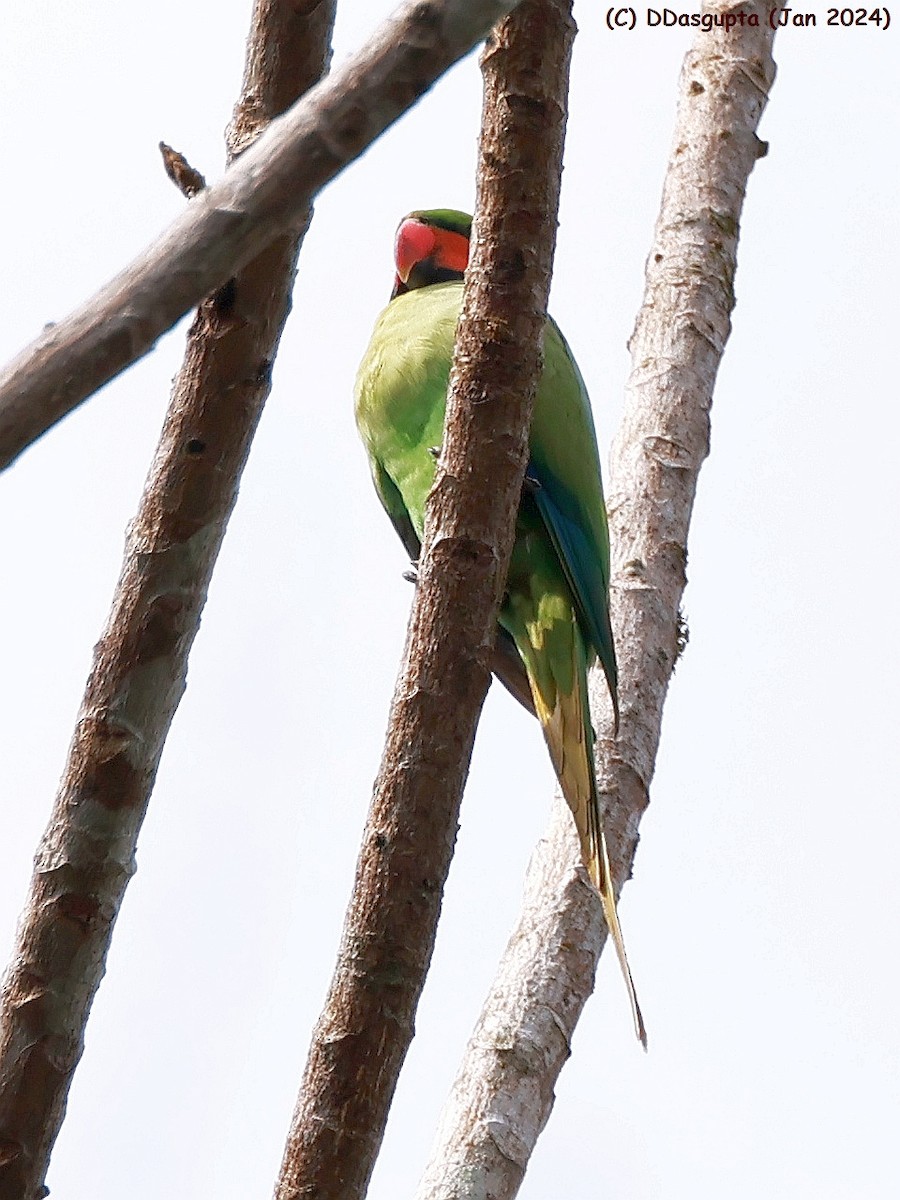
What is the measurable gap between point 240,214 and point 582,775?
179 cm

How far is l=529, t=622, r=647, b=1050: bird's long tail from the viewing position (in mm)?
Result: 2566

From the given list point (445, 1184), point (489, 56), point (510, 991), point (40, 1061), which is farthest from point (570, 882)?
point (489, 56)

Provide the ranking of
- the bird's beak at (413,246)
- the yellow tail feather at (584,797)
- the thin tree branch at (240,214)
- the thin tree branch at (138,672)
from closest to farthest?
the thin tree branch at (240,214) < the thin tree branch at (138,672) < the yellow tail feather at (584,797) < the bird's beak at (413,246)

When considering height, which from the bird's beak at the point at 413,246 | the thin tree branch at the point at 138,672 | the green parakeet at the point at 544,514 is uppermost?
the bird's beak at the point at 413,246

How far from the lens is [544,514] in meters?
3.11

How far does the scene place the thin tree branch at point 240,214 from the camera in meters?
1.02

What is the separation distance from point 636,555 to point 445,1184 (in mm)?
1379

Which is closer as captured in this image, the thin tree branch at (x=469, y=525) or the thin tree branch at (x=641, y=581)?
the thin tree branch at (x=469, y=525)

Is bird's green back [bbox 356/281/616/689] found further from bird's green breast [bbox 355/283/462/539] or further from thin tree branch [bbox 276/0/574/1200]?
thin tree branch [bbox 276/0/574/1200]

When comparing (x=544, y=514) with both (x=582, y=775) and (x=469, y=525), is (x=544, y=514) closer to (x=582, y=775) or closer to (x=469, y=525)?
(x=582, y=775)

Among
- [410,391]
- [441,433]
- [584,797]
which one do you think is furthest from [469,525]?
[410,391]

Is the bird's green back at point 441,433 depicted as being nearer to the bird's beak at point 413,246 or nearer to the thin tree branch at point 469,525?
the bird's beak at point 413,246

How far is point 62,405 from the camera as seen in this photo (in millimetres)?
1024

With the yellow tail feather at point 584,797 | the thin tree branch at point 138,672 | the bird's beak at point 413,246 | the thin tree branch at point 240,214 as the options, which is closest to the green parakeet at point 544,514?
the yellow tail feather at point 584,797
